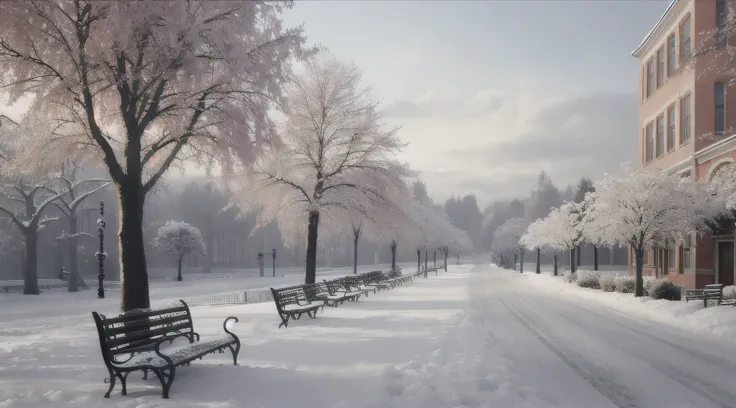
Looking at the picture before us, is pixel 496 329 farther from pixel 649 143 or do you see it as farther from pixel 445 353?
pixel 649 143

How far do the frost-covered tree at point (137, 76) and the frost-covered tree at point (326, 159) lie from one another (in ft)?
30.8

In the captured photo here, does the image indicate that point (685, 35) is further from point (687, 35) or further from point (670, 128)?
point (670, 128)

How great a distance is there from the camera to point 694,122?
31.4 meters

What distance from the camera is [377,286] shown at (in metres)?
30.0

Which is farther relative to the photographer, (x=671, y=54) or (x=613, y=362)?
(x=671, y=54)

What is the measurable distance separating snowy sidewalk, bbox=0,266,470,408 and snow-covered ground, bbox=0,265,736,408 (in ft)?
0.07

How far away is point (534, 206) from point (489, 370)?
132 m

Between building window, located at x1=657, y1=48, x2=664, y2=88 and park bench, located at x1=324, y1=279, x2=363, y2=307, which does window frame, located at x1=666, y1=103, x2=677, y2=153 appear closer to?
building window, located at x1=657, y1=48, x2=664, y2=88

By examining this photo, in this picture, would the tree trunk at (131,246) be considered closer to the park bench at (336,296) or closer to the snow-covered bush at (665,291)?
the park bench at (336,296)

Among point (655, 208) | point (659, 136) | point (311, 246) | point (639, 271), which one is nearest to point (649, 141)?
point (659, 136)

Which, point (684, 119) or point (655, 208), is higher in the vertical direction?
point (684, 119)

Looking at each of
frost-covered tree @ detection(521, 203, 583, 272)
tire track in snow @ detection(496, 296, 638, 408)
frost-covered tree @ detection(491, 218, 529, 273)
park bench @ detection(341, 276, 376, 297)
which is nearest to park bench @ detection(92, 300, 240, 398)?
tire track in snow @ detection(496, 296, 638, 408)

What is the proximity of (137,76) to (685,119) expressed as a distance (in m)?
31.9

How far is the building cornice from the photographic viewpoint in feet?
111
